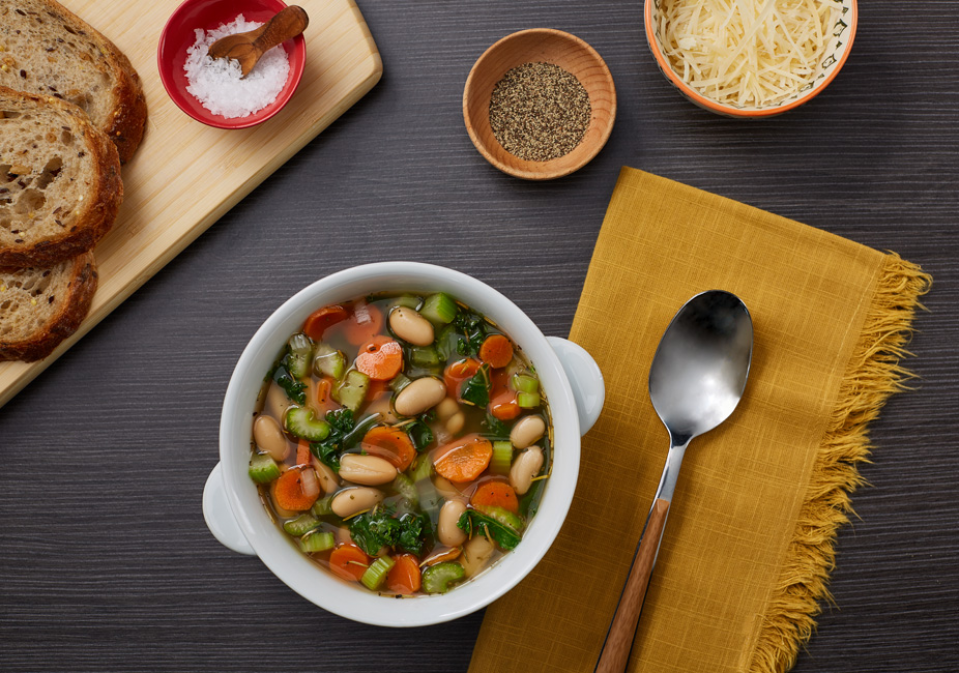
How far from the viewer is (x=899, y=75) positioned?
1607 mm

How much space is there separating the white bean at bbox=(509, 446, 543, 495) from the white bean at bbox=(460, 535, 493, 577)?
13 centimetres

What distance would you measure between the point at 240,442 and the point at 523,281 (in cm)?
77

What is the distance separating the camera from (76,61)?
1.53m

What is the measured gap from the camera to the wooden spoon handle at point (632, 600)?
143 centimetres

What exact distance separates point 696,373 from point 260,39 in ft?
4.18

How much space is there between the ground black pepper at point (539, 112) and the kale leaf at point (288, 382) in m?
0.76

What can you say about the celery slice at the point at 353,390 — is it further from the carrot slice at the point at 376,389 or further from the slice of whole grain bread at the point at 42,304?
the slice of whole grain bread at the point at 42,304

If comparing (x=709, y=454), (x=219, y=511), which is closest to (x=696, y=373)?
(x=709, y=454)

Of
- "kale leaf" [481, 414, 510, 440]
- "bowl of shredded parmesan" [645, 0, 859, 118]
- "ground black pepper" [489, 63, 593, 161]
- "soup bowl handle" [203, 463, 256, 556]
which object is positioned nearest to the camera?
"soup bowl handle" [203, 463, 256, 556]

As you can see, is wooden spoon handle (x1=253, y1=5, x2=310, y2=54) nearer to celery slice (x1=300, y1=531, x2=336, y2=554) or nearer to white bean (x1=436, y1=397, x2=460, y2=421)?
white bean (x1=436, y1=397, x2=460, y2=421)

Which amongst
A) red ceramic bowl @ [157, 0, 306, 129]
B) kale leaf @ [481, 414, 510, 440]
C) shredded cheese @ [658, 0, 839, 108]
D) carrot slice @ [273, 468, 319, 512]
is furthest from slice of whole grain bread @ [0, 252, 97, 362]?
shredded cheese @ [658, 0, 839, 108]

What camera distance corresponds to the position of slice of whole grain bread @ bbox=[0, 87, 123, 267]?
1.46 meters

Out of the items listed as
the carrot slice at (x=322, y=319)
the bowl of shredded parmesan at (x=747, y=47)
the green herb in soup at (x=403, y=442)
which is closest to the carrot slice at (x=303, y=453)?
the green herb in soup at (x=403, y=442)

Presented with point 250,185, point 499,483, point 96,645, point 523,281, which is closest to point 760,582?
point 499,483
